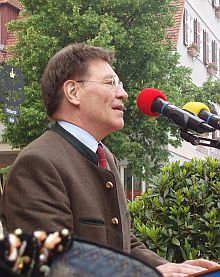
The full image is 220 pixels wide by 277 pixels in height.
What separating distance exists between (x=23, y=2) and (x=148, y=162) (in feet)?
17.5

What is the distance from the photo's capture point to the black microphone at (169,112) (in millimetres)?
2734

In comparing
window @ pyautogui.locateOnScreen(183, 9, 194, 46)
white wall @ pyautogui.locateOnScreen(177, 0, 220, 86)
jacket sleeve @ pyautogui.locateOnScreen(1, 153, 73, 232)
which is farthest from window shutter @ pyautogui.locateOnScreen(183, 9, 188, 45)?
jacket sleeve @ pyautogui.locateOnScreen(1, 153, 73, 232)

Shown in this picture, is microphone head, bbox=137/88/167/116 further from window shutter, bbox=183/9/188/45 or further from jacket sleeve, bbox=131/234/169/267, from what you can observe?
window shutter, bbox=183/9/188/45

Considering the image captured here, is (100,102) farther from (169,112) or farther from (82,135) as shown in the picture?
(169,112)

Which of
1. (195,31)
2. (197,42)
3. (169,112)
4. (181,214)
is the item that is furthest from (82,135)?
(197,42)

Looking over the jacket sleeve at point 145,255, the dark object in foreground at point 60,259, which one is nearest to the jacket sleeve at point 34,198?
the jacket sleeve at point 145,255

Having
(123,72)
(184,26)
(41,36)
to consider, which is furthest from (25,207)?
(184,26)

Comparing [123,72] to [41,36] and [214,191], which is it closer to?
[41,36]

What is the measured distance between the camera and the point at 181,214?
4.30 meters

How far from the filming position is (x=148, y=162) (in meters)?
17.1

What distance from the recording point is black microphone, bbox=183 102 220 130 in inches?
109

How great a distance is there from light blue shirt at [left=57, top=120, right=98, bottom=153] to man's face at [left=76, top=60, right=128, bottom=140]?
0.07 feet

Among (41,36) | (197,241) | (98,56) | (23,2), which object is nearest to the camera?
(98,56)

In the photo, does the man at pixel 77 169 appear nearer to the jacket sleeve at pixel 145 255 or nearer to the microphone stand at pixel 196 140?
the jacket sleeve at pixel 145 255
